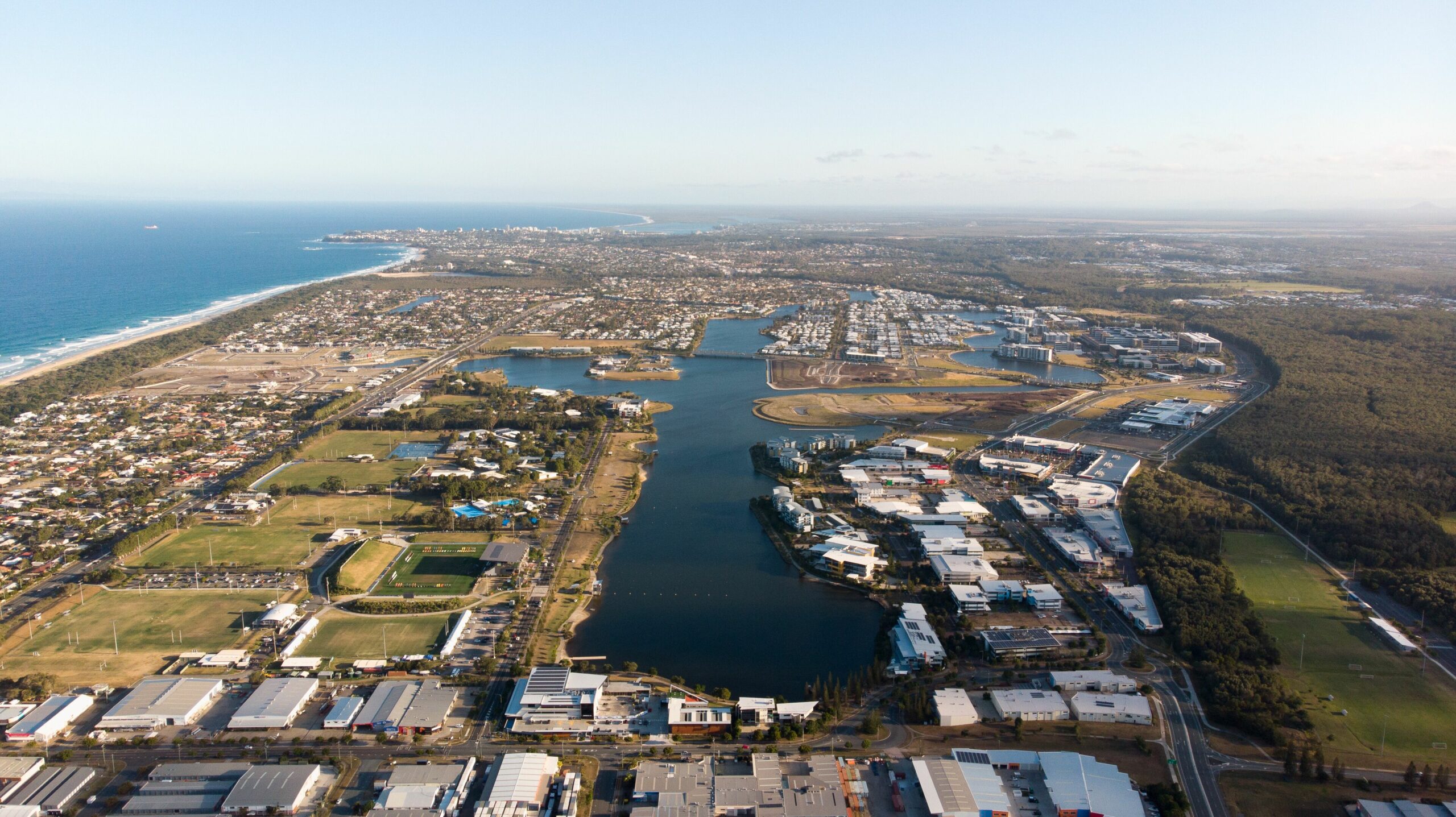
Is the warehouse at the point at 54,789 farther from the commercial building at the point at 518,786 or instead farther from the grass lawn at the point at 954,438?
the grass lawn at the point at 954,438

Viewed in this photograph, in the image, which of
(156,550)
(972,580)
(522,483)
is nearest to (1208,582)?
(972,580)

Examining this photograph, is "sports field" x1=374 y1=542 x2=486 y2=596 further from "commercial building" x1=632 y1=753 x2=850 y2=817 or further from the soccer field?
"commercial building" x1=632 y1=753 x2=850 y2=817

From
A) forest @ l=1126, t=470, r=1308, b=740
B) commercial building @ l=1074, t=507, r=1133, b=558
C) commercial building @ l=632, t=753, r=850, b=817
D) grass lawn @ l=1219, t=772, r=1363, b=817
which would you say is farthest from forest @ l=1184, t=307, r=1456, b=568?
commercial building @ l=632, t=753, r=850, b=817

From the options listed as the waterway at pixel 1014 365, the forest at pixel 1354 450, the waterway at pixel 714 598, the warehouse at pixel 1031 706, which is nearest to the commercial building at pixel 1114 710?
the warehouse at pixel 1031 706

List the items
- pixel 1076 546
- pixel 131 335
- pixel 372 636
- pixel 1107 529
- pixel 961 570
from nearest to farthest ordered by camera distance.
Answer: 1. pixel 372 636
2. pixel 961 570
3. pixel 1076 546
4. pixel 1107 529
5. pixel 131 335

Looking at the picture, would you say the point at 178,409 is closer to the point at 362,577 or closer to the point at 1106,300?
the point at 362,577

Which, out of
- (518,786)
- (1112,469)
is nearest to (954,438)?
(1112,469)

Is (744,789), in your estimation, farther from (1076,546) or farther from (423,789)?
(1076,546)
